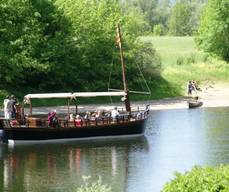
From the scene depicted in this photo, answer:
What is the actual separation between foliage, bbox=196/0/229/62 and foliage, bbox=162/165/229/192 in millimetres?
77860

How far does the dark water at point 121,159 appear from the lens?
31.3 metres

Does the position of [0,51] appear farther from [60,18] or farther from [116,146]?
[116,146]

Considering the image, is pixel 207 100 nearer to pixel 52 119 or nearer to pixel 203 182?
pixel 52 119

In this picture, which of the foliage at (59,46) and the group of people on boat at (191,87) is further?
the group of people on boat at (191,87)

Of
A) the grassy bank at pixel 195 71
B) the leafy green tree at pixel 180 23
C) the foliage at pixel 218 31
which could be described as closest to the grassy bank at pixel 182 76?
the grassy bank at pixel 195 71

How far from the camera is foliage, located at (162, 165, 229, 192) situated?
15.1 metres

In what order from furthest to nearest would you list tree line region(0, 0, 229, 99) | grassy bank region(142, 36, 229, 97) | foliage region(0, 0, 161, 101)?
1. grassy bank region(142, 36, 229, 97)
2. tree line region(0, 0, 229, 99)
3. foliage region(0, 0, 161, 101)

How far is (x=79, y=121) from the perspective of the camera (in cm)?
4669

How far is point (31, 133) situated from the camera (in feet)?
148

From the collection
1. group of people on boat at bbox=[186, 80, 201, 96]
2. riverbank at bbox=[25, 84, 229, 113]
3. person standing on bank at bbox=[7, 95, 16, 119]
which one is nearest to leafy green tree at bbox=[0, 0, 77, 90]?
riverbank at bbox=[25, 84, 229, 113]

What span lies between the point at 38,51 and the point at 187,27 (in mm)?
129170

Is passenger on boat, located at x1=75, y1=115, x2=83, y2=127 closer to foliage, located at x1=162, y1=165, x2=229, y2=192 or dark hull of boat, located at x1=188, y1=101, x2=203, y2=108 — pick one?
dark hull of boat, located at x1=188, y1=101, x2=203, y2=108

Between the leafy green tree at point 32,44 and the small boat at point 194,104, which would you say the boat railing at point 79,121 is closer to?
the leafy green tree at point 32,44

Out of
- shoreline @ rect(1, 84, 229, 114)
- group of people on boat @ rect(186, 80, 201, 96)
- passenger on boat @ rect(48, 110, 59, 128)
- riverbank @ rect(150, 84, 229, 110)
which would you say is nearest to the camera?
passenger on boat @ rect(48, 110, 59, 128)
